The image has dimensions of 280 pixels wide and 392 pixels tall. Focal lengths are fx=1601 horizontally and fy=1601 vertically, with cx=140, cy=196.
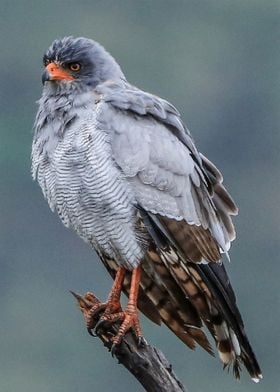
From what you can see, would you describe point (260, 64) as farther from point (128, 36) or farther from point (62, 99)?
point (62, 99)

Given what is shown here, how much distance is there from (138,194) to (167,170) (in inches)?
8.2

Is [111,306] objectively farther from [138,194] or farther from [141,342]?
[138,194]

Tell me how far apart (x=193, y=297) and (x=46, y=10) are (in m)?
27.6

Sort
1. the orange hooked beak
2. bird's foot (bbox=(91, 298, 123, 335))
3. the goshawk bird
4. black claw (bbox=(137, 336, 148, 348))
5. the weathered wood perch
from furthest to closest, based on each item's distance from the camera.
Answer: the orange hooked beak, bird's foot (bbox=(91, 298, 123, 335)), the goshawk bird, black claw (bbox=(137, 336, 148, 348)), the weathered wood perch

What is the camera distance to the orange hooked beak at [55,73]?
800cm

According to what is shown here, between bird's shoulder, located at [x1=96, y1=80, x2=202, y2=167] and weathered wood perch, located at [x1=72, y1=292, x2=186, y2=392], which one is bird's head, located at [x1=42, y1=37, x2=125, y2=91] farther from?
weathered wood perch, located at [x1=72, y1=292, x2=186, y2=392]

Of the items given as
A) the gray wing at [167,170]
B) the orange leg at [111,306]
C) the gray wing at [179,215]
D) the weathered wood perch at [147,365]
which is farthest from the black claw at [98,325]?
the gray wing at [167,170]

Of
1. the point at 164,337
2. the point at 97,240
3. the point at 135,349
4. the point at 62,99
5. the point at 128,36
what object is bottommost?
the point at 135,349

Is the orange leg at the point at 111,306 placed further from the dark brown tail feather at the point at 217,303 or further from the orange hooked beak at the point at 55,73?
the orange hooked beak at the point at 55,73

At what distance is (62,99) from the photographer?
315 inches

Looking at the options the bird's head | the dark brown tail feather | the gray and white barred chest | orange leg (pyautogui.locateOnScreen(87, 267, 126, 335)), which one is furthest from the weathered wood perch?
the bird's head

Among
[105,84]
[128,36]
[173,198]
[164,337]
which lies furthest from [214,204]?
[128,36]

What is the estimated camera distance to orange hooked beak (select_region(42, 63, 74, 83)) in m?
8.00

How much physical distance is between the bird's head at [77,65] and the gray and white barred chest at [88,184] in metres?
0.20
